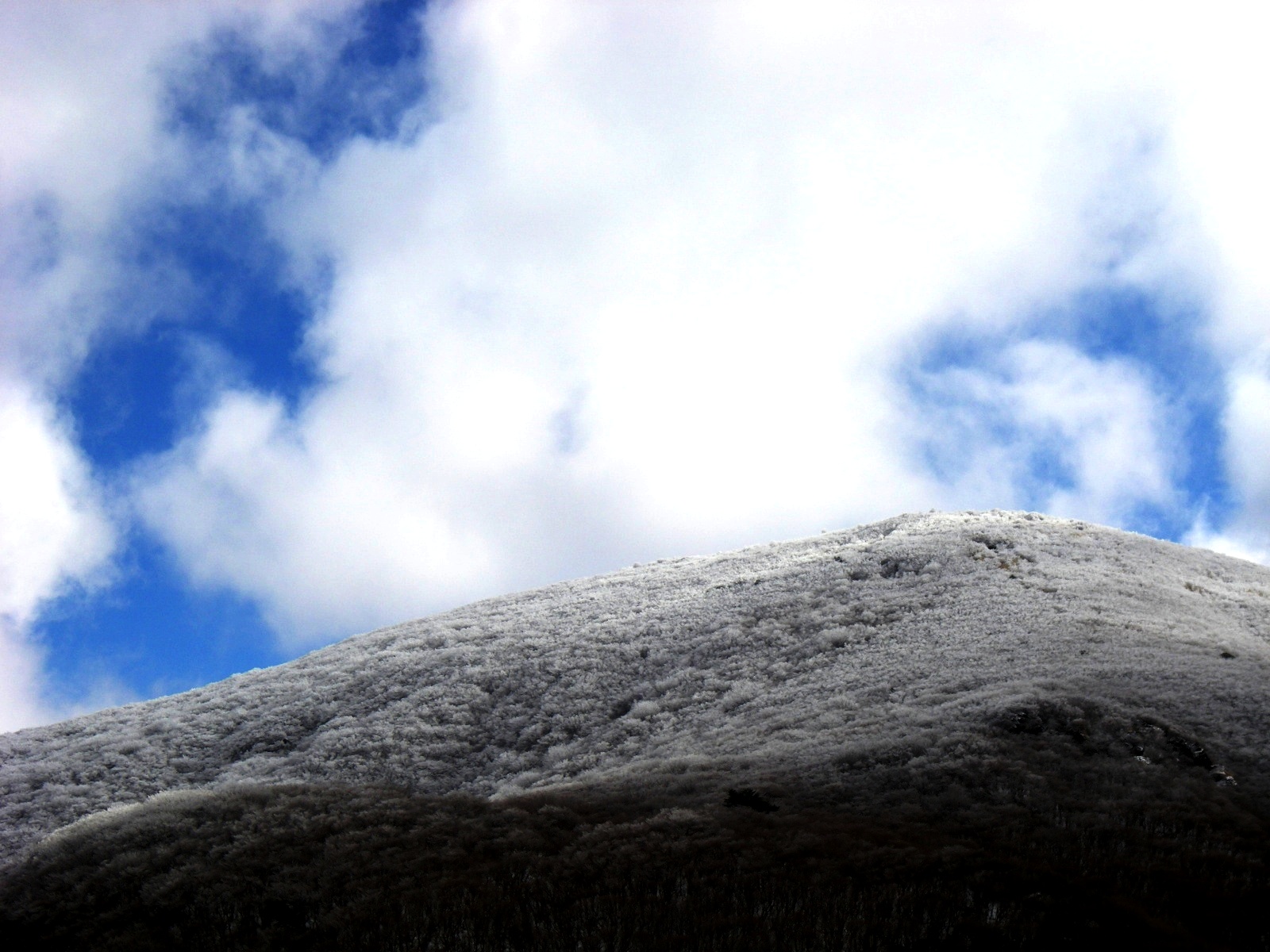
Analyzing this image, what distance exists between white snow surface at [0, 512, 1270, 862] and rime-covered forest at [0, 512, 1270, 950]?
0.63 ft

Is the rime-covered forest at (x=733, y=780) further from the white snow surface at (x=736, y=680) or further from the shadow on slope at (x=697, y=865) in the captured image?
the white snow surface at (x=736, y=680)

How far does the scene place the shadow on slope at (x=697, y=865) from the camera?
13.7 m

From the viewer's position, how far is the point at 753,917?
45.0 feet

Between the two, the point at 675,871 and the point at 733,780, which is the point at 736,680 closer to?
the point at 733,780

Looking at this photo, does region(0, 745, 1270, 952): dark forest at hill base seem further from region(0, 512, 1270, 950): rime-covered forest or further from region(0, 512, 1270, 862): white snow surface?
region(0, 512, 1270, 862): white snow surface

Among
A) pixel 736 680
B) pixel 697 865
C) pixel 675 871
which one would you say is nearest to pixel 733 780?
pixel 697 865

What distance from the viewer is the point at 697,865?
16.0 m

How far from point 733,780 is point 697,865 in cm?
690

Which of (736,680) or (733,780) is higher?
(736,680)

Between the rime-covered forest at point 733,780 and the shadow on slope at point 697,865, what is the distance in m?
0.08

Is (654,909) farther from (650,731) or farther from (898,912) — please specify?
(650,731)

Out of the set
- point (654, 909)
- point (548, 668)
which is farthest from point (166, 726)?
point (654, 909)

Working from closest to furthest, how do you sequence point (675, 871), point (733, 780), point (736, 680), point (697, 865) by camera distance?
point (675, 871), point (697, 865), point (733, 780), point (736, 680)

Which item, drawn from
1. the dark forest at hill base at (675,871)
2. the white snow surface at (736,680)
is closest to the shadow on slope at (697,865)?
the dark forest at hill base at (675,871)
